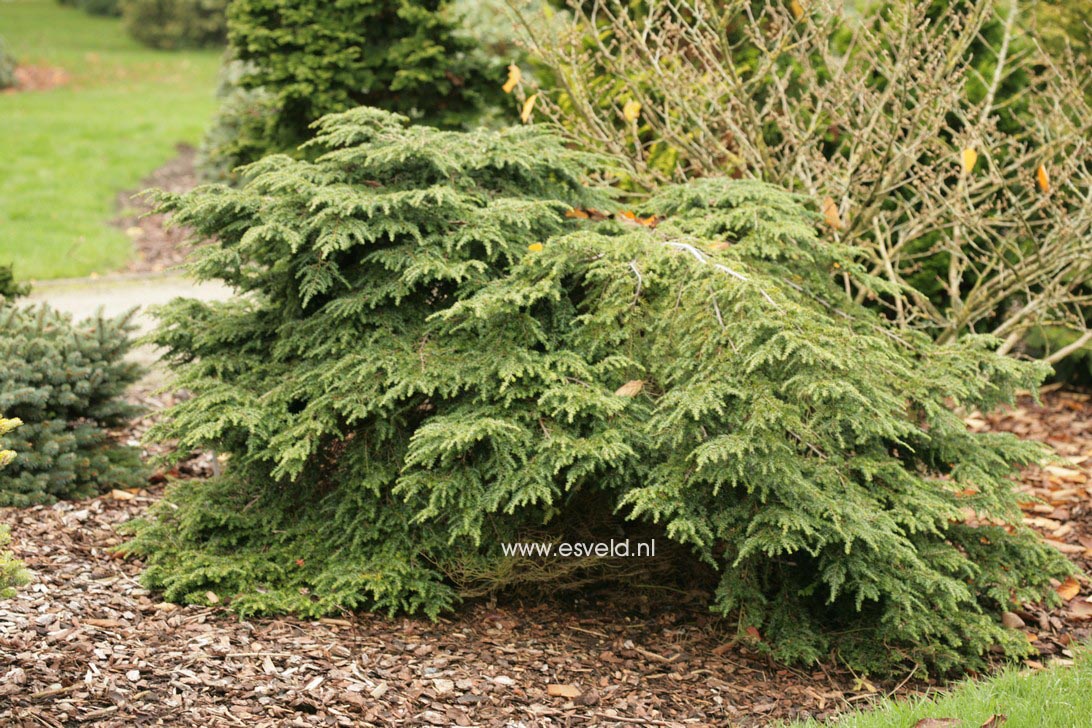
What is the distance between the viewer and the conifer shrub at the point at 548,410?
12.0 feet

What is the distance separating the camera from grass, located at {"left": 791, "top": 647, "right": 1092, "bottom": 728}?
3164 mm

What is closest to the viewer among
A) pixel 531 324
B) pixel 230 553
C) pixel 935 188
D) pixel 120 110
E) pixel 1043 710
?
pixel 1043 710

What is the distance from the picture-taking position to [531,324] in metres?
4.01

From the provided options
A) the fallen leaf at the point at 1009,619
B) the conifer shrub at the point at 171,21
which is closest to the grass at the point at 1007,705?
the fallen leaf at the point at 1009,619

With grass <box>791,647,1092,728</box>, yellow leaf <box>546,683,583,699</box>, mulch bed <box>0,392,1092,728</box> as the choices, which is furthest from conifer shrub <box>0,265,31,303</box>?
grass <box>791,647,1092,728</box>

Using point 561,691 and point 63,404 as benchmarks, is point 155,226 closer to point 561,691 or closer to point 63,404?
point 63,404

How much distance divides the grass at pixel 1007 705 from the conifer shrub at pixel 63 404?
11.7ft

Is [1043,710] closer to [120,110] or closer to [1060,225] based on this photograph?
[1060,225]

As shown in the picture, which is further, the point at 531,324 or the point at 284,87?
the point at 284,87

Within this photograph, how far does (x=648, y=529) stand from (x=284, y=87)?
4211mm

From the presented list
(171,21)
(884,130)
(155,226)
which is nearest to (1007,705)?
(884,130)

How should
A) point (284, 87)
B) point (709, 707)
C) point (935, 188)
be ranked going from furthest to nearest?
point (284, 87) < point (935, 188) < point (709, 707)

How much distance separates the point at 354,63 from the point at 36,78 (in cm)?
1434

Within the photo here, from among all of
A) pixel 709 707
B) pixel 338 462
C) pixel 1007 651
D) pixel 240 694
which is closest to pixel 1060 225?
pixel 1007 651
